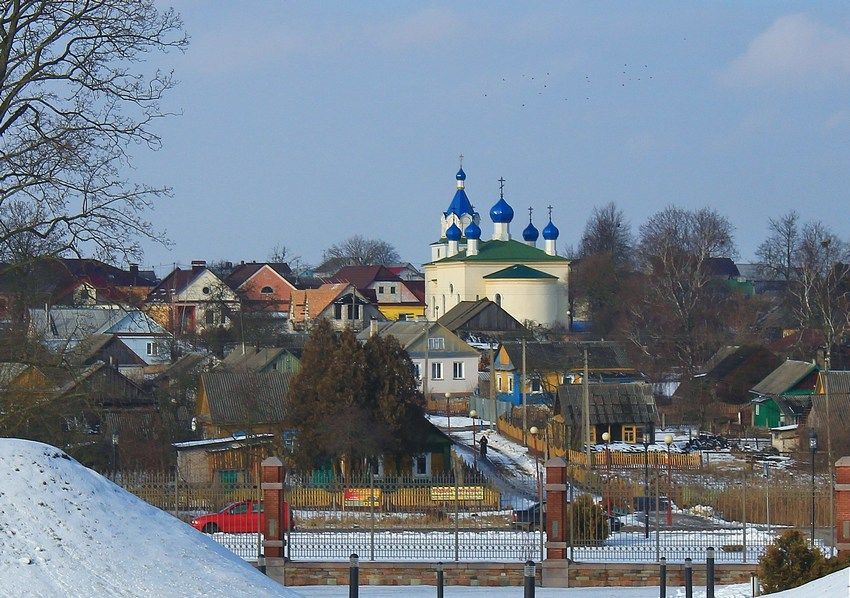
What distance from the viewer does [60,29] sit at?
620 inches

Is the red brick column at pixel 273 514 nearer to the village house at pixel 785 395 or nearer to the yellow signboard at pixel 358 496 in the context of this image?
the yellow signboard at pixel 358 496

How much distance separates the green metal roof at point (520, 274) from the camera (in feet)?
275

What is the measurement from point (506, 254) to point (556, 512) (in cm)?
7025

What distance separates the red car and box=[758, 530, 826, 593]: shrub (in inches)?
314

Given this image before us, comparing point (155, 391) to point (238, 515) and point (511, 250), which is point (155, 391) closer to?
point (238, 515)

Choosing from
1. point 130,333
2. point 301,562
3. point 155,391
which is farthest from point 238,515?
point 130,333

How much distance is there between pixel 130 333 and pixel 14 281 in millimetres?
35072

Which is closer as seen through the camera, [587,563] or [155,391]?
[587,563]

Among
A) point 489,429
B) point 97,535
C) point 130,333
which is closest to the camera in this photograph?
point 97,535

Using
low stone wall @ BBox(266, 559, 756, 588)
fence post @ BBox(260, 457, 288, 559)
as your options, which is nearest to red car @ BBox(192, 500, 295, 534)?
fence post @ BBox(260, 457, 288, 559)

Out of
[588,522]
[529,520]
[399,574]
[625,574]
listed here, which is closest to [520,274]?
[529,520]

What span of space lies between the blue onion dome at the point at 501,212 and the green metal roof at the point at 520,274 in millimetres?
7011

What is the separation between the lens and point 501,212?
9162 centimetres

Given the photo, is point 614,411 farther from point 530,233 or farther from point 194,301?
point 530,233
